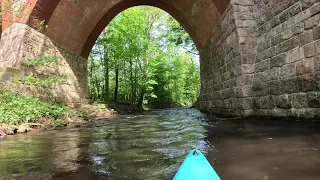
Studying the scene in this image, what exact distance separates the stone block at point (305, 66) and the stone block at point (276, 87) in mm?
507

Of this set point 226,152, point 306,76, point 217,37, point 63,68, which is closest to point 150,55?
point 63,68

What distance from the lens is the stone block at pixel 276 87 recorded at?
4.60 metres

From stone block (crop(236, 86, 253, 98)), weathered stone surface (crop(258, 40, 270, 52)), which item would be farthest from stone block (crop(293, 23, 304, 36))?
stone block (crop(236, 86, 253, 98))

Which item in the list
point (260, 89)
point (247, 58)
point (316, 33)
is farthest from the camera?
point (247, 58)

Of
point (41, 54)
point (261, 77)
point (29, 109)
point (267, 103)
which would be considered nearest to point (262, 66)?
point (261, 77)

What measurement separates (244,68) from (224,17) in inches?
77.4

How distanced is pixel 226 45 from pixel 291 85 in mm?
2808

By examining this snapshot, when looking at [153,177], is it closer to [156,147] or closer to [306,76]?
[156,147]

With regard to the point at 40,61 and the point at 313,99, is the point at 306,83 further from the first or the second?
the point at 40,61

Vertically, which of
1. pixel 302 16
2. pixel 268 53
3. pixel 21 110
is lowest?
pixel 21 110

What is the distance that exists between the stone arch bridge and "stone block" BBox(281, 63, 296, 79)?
18 millimetres

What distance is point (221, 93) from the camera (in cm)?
754

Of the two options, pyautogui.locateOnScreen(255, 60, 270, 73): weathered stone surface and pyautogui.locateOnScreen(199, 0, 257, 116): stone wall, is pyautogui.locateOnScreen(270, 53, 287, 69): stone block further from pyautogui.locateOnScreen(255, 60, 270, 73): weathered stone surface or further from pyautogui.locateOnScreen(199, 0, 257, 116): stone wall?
pyautogui.locateOnScreen(199, 0, 257, 116): stone wall

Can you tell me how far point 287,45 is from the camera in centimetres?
445
